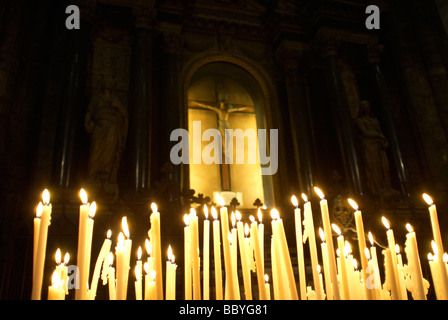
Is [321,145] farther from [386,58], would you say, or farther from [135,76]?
[135,76]

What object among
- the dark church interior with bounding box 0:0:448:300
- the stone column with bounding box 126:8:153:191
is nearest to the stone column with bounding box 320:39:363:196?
the dark church interior with bounding box 0:0:448:300

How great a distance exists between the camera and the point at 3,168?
22.9 feet

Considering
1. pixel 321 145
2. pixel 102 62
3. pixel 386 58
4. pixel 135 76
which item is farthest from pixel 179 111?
pixel 386 58

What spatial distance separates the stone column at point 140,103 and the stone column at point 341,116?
15.4 feet

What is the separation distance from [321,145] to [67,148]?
6273 mm

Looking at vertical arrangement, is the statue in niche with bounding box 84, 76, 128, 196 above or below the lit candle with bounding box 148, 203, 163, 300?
above

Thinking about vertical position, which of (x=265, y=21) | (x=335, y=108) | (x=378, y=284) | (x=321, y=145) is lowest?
(x=378, y=284)

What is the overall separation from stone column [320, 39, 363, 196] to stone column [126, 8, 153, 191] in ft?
15.4

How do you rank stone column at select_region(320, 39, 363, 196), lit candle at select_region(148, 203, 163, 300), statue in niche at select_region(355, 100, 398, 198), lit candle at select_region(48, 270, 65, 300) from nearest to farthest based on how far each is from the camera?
lit candle at select_region(48, 270, 65, 300), lit candle at select_region(148, 203, 163, 300), stone column at select_region(320, 39, 363, 196), statue in niche at select_region(355, 100, 398, 198)

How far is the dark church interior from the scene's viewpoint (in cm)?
684

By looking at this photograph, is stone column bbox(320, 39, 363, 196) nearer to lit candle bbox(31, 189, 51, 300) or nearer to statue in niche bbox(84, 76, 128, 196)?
statue in niche bbox(84, 76, 128, 196)

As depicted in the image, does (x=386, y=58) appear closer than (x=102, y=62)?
No

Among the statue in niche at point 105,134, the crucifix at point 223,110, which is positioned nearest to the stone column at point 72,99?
the statue in niche at point 105,134
